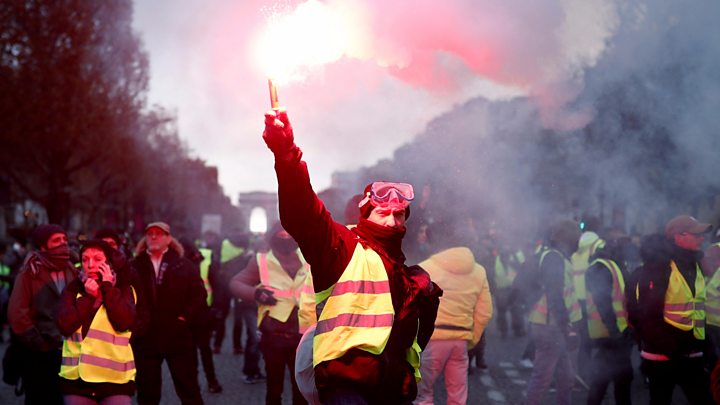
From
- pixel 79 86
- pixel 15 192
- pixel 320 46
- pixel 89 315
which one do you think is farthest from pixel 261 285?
pixel 15 192

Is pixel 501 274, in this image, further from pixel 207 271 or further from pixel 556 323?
pixel 556 323

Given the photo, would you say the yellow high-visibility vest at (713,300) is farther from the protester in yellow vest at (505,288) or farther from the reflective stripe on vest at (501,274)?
the reflective stripe on vest at (501,274)

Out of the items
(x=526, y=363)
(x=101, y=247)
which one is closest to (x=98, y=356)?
(x=101, y=247)

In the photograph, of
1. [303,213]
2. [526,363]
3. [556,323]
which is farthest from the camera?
[526,363]

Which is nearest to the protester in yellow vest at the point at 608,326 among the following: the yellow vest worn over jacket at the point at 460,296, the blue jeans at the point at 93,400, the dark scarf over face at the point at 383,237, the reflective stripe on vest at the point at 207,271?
the yellow vest worn over jacket at the point at 460,296

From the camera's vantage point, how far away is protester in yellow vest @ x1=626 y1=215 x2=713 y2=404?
245 inches

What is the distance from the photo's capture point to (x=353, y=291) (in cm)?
366

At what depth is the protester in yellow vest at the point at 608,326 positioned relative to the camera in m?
7.33

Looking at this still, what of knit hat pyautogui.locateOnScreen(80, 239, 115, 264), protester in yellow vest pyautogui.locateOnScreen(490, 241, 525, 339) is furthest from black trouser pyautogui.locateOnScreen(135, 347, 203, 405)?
protester in yellow vest pyautogui.locateOnScreen(490, 241, 525, 339)

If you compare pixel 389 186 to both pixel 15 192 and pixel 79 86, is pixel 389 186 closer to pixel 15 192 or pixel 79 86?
pixel 79 86

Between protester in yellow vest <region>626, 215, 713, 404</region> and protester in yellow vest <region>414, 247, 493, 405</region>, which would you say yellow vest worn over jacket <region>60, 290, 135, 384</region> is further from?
protester in yellow vest <region>626, 215, 713, 404</region>

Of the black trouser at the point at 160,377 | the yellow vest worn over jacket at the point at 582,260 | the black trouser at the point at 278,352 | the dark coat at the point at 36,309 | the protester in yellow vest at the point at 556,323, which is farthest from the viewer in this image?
the yellow vest worn over jacket at the point at 582,260

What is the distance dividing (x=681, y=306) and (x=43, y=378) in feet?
16.6

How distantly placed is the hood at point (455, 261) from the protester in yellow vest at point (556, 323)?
139 cm
